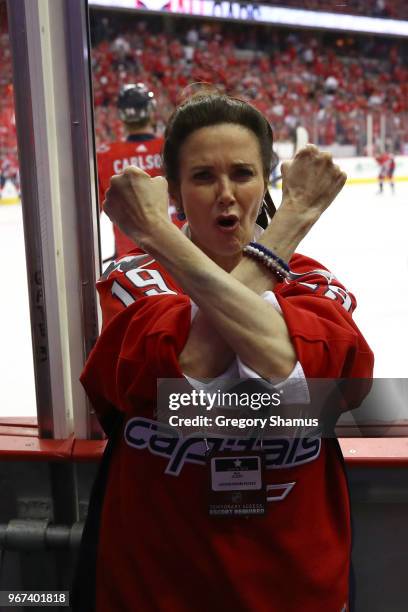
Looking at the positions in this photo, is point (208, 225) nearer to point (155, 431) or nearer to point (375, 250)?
point (155, 431)

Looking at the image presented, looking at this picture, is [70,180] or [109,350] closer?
[109,350]

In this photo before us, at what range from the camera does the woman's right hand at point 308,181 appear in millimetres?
685

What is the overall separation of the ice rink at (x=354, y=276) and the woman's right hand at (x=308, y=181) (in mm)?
197

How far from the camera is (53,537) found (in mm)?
1354

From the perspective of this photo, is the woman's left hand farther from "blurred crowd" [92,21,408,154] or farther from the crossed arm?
"blurred crowd" [92,21,408,154]

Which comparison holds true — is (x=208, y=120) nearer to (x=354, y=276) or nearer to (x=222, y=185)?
(x=222, y=185)

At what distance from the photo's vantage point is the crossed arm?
0.64 m

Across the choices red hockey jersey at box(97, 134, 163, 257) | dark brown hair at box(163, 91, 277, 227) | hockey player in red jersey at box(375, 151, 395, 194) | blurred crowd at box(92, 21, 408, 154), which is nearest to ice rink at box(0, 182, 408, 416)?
dark brown hair at box(163, 91, 277, 227)

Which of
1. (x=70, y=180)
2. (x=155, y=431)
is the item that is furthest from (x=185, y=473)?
(x=70, y=180)

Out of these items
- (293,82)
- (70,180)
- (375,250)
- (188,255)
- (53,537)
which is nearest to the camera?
(188,255)

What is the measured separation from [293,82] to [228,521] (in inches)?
410

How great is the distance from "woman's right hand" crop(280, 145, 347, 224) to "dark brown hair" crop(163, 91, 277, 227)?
11 cm

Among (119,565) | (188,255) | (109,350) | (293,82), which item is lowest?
(119,565)

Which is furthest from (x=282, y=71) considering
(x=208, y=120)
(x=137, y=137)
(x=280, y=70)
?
(x=208, y=120)
